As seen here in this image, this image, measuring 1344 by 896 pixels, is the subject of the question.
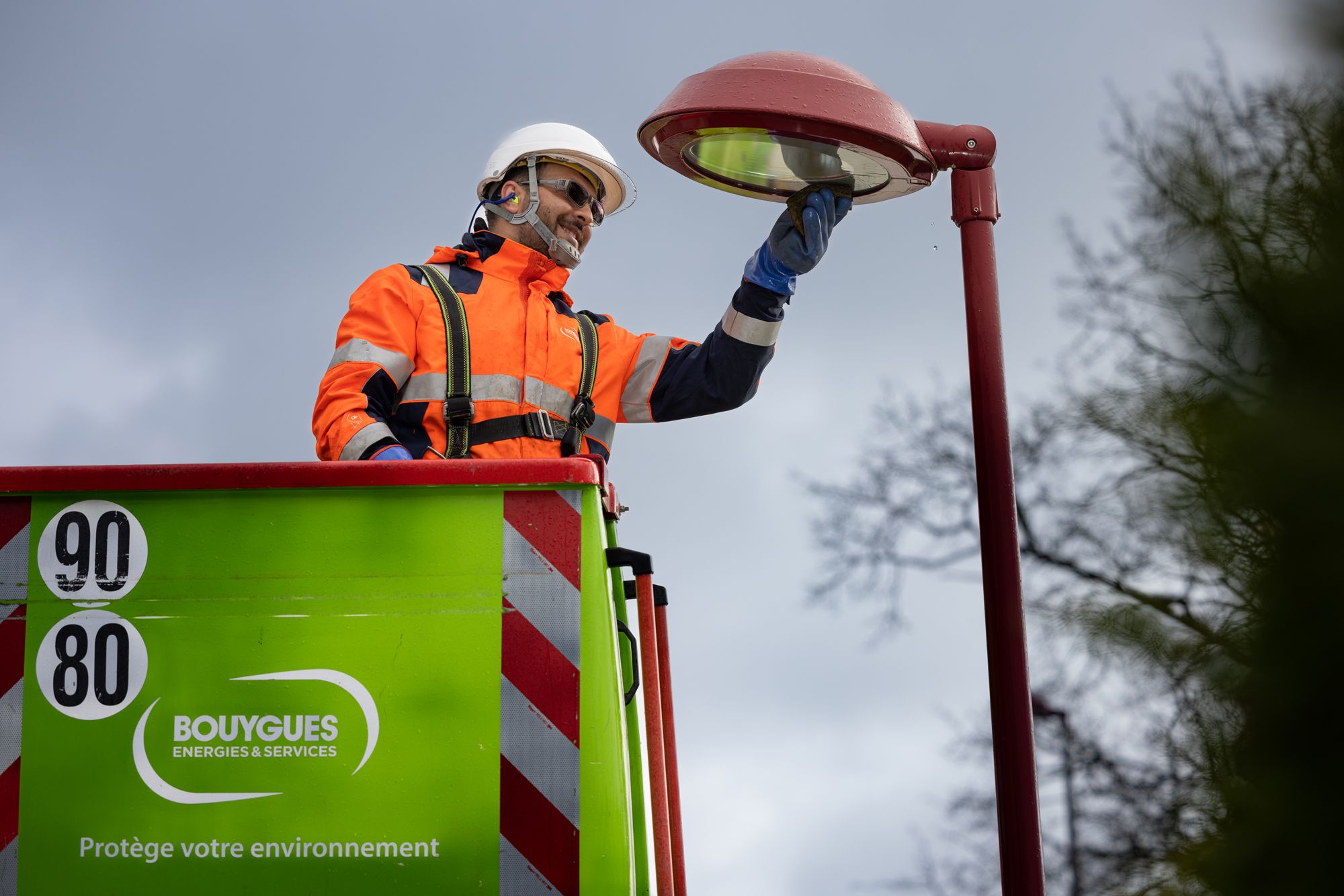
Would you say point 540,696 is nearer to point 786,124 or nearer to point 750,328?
point 786,124

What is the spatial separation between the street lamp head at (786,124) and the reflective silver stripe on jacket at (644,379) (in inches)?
41.0

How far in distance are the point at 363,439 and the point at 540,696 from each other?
4.64 ft

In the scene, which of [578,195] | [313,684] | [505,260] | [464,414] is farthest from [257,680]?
[578,195]

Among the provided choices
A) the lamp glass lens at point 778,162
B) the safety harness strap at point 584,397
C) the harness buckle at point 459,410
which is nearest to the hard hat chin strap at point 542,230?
the safety harness strap at point 584,397

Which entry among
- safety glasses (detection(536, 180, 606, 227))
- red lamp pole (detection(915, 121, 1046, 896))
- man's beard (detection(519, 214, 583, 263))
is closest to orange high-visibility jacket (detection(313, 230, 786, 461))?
man's beard (detection(519, 214, 583, 263))

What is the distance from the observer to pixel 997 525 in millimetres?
3289

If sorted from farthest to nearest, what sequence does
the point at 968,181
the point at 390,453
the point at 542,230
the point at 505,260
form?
the point at 542,230 < the point at 505,260 < the point at 390,453 < the point at 968,181

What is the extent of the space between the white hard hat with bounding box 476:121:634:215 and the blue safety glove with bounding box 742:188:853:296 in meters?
0.68

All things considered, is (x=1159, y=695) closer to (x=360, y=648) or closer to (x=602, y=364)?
(x=602, y=364)

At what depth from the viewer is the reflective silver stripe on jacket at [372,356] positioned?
410 centimetres

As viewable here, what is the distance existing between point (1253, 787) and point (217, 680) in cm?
642

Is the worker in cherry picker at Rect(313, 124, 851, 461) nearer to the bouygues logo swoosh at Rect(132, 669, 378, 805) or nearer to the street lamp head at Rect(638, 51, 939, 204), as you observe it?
the street lamp head at Rect(638, 51, 939, 204)

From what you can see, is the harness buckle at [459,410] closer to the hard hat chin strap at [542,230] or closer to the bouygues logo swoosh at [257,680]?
the hard hat chin strap at [542,230]

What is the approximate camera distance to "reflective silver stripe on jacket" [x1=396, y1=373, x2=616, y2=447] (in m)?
4.20
